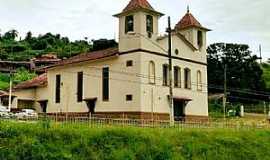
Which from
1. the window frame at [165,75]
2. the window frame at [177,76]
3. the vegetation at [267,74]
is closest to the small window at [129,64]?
the window frame at [165,75]

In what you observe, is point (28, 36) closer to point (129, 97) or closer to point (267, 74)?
point (267, 74)

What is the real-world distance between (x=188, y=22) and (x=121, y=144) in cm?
2317

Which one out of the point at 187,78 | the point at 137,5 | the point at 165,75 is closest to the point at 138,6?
the point at 137,5

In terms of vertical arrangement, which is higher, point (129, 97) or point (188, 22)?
point (188, 22)

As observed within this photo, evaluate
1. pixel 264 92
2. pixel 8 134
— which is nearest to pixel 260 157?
pixel 8 134

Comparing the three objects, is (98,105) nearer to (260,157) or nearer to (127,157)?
(260,157)

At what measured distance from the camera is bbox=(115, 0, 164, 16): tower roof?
35.8m

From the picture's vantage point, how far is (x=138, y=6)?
35.7 metres

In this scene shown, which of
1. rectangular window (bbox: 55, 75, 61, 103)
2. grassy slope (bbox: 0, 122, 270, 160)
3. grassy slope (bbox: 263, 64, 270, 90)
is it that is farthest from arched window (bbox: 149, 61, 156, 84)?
grassy slope (bbox: 263, 64, 270, 90)

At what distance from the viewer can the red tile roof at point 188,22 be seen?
134 feet

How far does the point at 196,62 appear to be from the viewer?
39.7 meters

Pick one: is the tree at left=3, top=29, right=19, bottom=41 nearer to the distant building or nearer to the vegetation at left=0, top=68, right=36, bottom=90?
the distant building

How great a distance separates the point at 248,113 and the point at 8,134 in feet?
146

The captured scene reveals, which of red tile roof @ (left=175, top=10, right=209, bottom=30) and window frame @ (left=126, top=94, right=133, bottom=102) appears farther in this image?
red tile roof @ (left=175, top=10, right=209, bottom=30)
